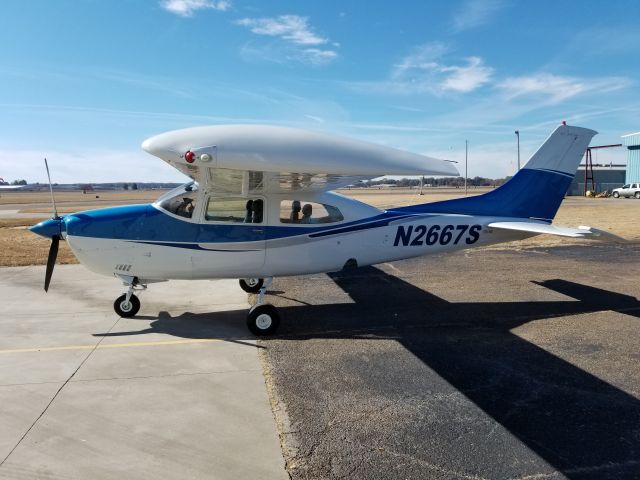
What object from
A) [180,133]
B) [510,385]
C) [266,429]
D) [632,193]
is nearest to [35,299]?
[180,133]

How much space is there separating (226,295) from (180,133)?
4.27 meters

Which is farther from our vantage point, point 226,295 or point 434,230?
point 226,295

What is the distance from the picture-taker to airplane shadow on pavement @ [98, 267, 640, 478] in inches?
148

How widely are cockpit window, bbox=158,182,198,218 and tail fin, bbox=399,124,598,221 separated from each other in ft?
13.5

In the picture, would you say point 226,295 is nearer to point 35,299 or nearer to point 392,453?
point 35,299

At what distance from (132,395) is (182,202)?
3.12m

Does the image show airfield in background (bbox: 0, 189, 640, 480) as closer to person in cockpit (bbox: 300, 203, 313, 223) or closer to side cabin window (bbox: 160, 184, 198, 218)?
person in cockpit (bbox: 300, 203, 313, 223)

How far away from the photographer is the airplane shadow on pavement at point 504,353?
3770 millimetres

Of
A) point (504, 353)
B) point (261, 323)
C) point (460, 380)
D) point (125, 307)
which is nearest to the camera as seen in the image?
point (460, 380)

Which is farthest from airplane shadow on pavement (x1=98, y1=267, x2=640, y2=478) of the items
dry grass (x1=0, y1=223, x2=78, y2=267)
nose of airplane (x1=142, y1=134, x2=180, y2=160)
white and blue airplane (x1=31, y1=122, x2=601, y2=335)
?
dry grass (x1=0, y1=223, x2=78, y2=267)

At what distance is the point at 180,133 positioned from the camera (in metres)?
5.14

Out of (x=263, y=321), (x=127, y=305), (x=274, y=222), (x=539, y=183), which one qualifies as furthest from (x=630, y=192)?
(x=127, y=305)

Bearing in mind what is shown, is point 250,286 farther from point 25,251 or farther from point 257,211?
point 25,251

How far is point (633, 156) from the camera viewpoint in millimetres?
61219
